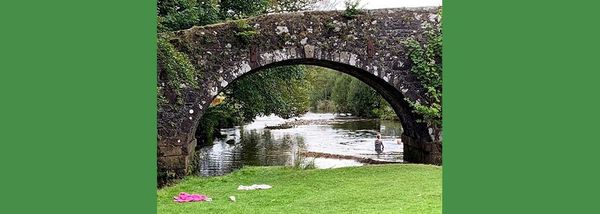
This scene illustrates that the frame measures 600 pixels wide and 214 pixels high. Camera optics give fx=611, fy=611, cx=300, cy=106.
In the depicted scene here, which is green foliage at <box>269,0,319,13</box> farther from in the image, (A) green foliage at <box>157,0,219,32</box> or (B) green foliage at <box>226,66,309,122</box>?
(A) green foliage at <box>157,0,219,32</box>

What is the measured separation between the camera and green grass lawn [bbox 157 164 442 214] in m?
5.90

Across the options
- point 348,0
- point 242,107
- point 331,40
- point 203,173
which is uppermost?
point 348,0

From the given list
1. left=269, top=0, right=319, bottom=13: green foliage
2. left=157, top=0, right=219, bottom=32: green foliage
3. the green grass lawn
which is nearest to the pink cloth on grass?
the green grass lawn

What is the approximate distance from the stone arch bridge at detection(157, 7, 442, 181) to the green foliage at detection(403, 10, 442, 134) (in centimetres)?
9

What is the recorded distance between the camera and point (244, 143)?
1719cm

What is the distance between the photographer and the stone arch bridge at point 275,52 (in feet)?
28.9

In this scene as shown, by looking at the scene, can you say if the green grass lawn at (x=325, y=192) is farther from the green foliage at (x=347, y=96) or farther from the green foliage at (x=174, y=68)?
the green foliage at (x=347, y=96)

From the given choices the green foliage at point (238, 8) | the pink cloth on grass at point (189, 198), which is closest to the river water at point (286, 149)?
the green foliage at point (238, 8)

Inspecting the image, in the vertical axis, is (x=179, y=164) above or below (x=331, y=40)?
below

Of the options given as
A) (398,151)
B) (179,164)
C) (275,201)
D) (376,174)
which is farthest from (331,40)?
(398,151)

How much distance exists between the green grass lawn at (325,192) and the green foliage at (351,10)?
90.7 inches

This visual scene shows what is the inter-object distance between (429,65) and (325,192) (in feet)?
11.0

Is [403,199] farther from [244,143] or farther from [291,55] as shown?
[244,143]

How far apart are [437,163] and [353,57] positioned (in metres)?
2.11
